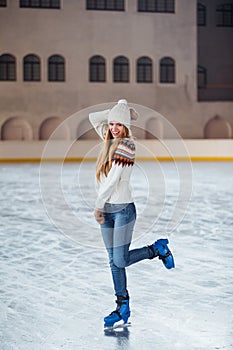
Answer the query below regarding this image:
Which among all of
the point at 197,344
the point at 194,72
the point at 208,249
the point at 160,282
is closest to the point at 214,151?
the point at 194,72

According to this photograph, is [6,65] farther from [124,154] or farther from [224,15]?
[124,154]

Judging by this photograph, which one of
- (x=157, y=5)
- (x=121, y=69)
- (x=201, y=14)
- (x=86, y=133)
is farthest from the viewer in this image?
(x=201, y=14)

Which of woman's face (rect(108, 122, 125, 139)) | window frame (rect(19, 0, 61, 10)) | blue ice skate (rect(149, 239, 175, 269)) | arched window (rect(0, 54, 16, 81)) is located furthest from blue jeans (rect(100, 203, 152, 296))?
window frame (rect(19, 0, 61, 10))

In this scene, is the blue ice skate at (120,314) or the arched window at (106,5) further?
the arched window at (106,5)

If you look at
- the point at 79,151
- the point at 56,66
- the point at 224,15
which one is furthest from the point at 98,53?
the point at 224,15

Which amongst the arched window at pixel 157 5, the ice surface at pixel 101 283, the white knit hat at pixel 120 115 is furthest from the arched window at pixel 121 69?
the white knit hat at pixel 120 115

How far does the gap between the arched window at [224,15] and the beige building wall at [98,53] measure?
345cm

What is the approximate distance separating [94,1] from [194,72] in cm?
677

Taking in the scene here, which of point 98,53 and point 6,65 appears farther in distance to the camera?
point 98,53

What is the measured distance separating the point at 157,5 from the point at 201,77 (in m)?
5.38

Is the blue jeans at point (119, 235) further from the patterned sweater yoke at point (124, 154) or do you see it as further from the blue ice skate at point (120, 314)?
the patterned sweater yoke at point (124, 154)

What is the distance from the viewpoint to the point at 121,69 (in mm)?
34344

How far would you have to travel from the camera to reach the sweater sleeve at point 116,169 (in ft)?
12.7

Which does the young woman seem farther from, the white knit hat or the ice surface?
the ice surface
